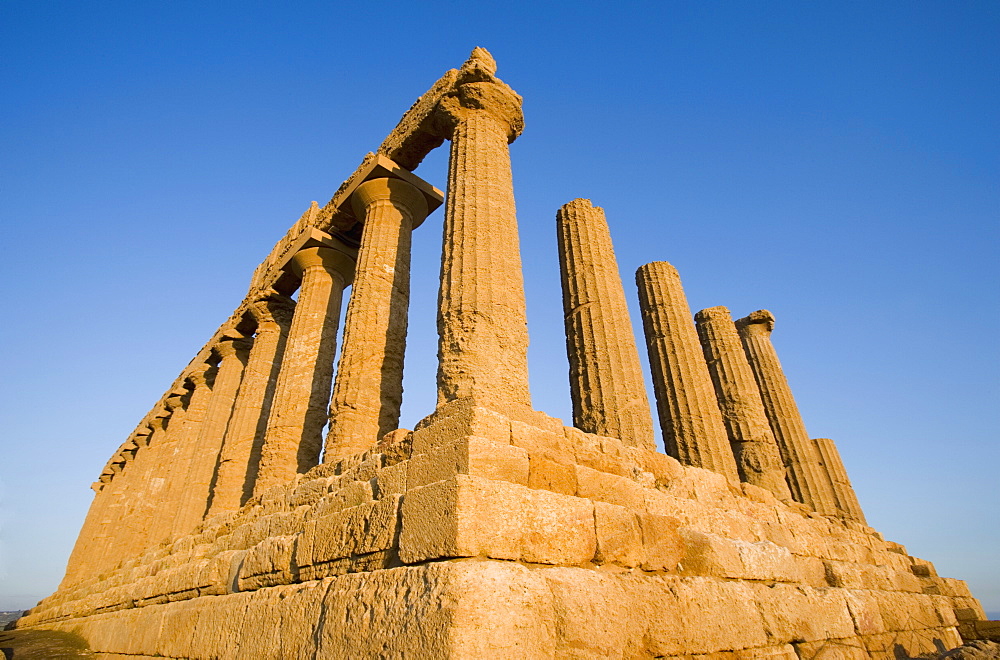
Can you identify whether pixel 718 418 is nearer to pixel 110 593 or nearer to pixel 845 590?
pixel 845 590

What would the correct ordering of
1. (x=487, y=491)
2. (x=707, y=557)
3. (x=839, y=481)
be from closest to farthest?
(x=487, y=491), (x=707, y=557), (x=839, y=481)

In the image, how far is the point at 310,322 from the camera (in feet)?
43.1

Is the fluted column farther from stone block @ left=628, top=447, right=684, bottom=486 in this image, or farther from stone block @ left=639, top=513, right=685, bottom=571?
stone block @ left=639, top=513, right=685, bottom=571

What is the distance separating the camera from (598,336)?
33.8 ft

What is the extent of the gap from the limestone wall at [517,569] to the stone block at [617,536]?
17 mm

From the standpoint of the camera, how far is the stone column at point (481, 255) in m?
6.77

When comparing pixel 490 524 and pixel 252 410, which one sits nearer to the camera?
pixel 490 524

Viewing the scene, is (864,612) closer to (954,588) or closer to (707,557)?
(707,557)

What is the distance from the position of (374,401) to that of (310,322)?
4785mm

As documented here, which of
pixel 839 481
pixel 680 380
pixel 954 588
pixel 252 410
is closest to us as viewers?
pixel 954 588

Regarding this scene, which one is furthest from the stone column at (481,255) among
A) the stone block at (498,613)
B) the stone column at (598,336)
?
the stone column at (598,336)

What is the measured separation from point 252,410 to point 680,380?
36.5ft

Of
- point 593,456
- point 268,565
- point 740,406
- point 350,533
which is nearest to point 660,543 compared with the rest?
point 593,456

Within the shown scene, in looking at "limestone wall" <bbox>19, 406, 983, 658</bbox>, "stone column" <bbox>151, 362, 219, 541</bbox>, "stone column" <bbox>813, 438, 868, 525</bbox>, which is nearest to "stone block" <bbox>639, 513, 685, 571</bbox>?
"limestone wall" <bbox>19, 406, 983, 658</bbox>
